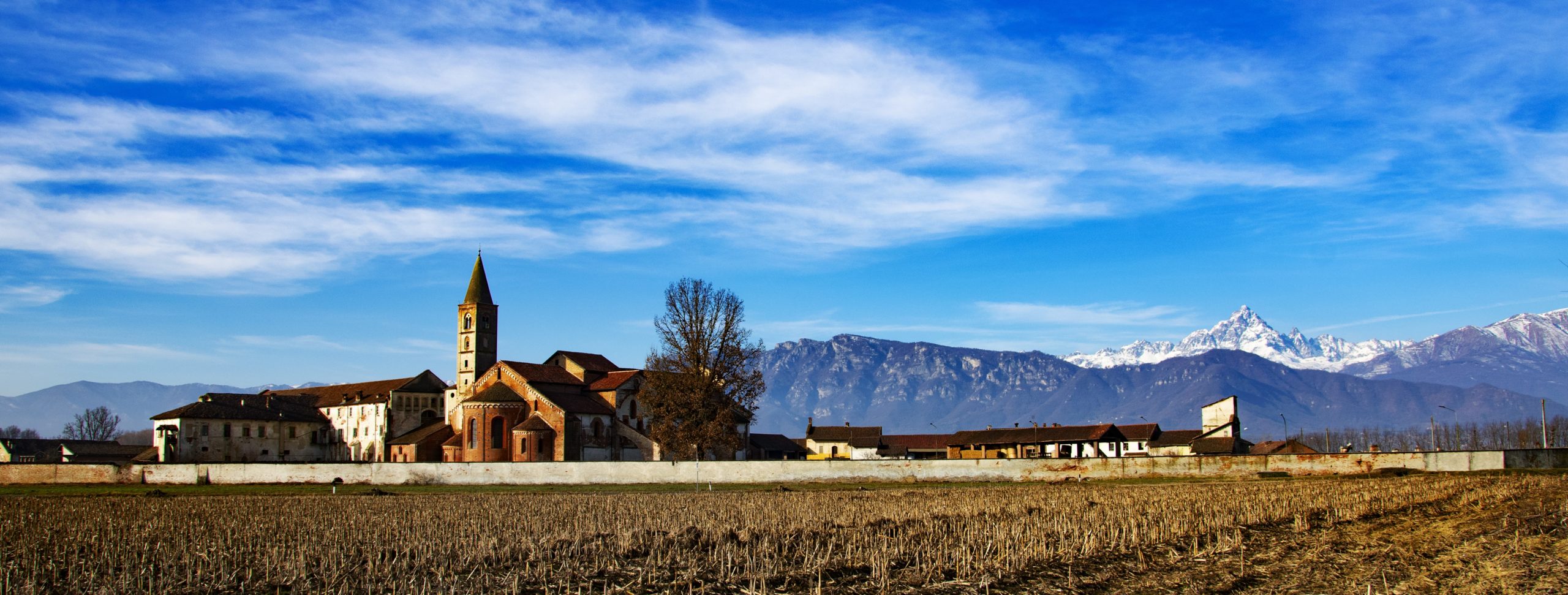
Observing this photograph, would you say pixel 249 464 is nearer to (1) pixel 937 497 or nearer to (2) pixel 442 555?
(1) pixel 937 497

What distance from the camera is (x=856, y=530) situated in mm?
27297

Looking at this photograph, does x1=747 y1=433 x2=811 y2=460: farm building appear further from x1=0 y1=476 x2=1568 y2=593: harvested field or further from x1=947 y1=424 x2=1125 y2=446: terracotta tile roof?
x1=0 y1=476 x2=1568 y2=593: harvested field

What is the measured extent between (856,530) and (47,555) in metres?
17.5

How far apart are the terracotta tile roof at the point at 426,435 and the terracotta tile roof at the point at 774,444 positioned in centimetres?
3326

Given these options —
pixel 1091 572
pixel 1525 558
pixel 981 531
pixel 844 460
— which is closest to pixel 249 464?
pixel 844 460

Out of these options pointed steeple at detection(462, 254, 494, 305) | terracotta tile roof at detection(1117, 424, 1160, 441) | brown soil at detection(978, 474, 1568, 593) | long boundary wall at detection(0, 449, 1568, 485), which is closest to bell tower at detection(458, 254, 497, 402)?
pointed steeple at detection(462, 254, 494, 305)

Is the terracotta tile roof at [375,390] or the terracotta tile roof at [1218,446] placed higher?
the terracotta tile roof at [375,390]

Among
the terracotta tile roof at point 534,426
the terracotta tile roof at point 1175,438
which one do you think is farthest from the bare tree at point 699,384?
the terracotta tile roof at point 1175,438

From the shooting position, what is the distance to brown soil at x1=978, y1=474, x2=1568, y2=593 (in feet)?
61.5

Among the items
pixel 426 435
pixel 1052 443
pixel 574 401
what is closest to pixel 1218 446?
pixel 1052 443

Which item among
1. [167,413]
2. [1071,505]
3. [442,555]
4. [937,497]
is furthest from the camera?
[167,413]

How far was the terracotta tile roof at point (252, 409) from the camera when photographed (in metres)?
106

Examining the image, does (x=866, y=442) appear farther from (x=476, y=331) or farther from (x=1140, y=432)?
(x=476, y=331)

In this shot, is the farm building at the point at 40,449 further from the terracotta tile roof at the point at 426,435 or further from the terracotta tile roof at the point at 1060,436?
the terracotta tile roof at the point at 1060,436
